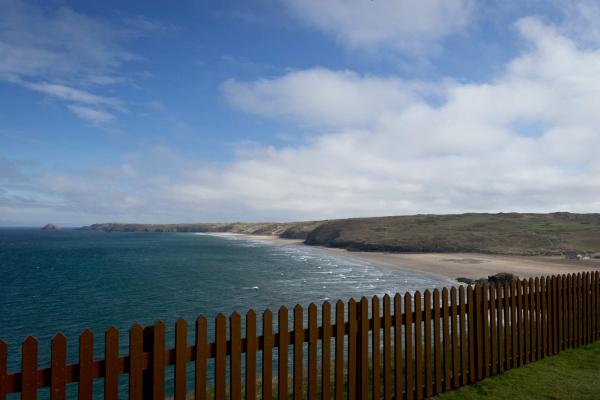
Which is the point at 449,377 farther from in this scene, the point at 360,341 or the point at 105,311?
the point at 105,311

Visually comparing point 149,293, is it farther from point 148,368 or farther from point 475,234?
point 475,234

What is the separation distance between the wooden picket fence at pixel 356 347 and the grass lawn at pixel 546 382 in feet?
0.60

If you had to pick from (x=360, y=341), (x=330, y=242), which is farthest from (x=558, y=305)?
(x=330, y=242)

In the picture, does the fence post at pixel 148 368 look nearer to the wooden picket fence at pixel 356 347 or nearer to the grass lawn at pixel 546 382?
the wooden picket fence at pixel 356 347

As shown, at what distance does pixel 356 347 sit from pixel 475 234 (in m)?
92.8

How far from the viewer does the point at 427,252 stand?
8088 cm

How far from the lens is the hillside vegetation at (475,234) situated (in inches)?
2960

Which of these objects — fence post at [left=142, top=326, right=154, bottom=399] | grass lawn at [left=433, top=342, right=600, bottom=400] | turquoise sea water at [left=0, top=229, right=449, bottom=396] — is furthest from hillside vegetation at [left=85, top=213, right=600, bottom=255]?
fence post at [left=142, top=326, right=154, bottom=399]

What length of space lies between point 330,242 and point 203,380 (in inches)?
4481

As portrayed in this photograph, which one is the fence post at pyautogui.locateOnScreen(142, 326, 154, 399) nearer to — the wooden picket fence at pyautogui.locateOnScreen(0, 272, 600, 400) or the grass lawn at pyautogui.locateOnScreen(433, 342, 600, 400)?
the wooden picket fence at pyautogui.locateOnScreen(0, 272, 600, 400)

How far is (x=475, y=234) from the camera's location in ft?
298

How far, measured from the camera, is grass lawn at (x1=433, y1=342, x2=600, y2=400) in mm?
6621

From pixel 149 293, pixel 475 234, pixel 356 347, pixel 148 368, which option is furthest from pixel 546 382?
pixel 475 234

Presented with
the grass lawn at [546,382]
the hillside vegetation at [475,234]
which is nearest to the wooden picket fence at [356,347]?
the grass lawn at [546,382]
